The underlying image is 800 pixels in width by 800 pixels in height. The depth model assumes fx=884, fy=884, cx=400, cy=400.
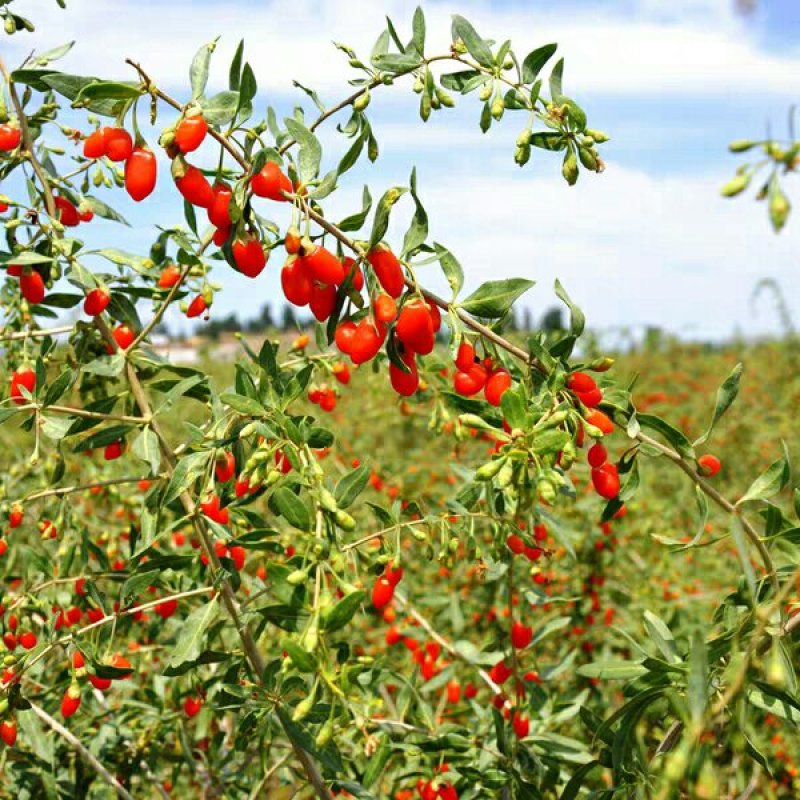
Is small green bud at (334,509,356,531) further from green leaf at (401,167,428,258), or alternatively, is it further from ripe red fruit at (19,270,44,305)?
ripe red fruit at (19,270,44,305)

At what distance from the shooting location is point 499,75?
57.6 inches

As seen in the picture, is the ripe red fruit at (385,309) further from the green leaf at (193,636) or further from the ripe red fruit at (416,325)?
the green leaf at (193,636)

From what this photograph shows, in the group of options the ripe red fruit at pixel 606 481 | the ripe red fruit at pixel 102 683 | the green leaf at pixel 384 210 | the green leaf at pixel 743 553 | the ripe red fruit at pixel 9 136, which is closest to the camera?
the green leaf at pixel 743 553

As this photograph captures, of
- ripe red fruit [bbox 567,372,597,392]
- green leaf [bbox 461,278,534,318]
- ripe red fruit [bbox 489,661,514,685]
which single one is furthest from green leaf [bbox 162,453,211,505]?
ripe red fruit [bbox 489,661,514,685]

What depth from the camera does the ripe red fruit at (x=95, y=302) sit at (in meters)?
1.71

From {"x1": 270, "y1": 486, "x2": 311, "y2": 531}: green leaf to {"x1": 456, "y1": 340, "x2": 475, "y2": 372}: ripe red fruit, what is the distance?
15.3 inches

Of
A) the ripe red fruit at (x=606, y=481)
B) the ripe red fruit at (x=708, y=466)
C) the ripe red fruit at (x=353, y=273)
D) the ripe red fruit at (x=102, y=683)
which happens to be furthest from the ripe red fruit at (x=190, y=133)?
the ripe red fruit at (x=102, y=683)

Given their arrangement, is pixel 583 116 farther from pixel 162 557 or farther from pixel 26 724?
pixel 26 724

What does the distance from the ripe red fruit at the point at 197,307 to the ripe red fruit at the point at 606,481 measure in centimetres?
92

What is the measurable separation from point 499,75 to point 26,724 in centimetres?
162

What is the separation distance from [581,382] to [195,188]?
26.2 inches

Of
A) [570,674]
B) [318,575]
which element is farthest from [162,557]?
[570,674]

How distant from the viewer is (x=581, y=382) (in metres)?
1.40

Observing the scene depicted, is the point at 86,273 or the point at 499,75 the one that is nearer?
the point at 499,75
